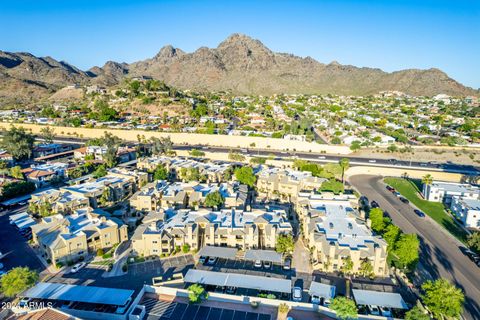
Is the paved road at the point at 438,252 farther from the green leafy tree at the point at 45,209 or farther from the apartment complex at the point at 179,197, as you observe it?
the green leafy tree at the point at 45,209

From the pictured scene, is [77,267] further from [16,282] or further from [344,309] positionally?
[344,309]

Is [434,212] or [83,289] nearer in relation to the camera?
[83,289]

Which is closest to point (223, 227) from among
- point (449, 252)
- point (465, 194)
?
point (449, 252)

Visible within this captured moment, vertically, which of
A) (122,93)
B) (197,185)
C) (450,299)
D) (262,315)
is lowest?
(262,315)

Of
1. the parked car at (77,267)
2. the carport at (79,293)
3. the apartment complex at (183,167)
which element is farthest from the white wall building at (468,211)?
the parked car at (77,267)

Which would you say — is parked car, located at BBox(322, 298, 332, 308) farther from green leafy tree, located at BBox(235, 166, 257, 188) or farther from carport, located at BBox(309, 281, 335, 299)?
green leafy tree, located at BBox(235, 166, 257, 188)

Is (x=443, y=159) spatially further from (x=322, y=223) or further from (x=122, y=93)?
(x=122, y=93)

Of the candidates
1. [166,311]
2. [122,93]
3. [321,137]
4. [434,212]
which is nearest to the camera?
[166,311]
